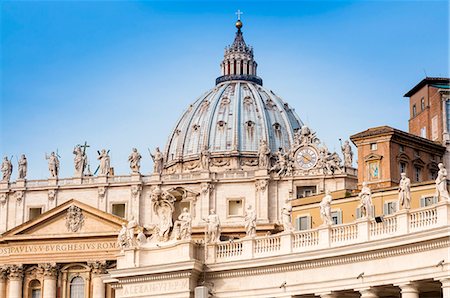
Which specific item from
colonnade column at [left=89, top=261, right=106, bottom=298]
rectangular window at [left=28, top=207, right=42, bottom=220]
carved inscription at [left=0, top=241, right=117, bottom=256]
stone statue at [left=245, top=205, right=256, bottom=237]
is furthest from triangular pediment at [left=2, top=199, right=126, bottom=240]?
stone statue at [left=245, top=205, right=256, bottom=237]

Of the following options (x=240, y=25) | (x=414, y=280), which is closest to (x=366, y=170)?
(x=414, y=280)

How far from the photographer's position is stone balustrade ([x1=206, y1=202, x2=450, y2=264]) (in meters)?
51.6

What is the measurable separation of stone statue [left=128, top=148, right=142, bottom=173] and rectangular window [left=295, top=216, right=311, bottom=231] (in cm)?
4708

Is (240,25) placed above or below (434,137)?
above

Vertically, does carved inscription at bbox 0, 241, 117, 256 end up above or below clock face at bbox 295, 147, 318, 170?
below

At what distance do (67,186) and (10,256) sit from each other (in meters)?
8.81

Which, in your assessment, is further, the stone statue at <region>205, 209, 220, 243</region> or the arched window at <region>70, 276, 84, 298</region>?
the arched window at <region>70, 276, 84, 298</region>

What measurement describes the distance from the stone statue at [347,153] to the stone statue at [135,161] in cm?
1881

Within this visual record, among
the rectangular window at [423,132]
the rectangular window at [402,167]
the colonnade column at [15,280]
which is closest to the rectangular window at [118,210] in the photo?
the colonnade column at [15,280]

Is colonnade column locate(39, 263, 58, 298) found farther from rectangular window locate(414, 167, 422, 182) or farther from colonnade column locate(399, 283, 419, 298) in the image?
colonnade column locate(399, 283, 419, 298)

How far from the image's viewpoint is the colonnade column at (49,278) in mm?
112750

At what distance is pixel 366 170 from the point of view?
88.1 m

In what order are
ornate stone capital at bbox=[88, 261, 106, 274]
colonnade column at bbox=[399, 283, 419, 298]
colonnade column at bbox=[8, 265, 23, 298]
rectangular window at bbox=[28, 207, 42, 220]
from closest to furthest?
colonnade column at bbox=[399, 283, 419, 298] → ornate stone capital at bbox=[88, 261, 106, 274] → colonnade column at bbox=[8, 265, 23, 298] → rectangular window at bbox=[28, 207, 42, 220]

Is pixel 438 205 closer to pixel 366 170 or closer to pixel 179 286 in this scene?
pixel 179 286
